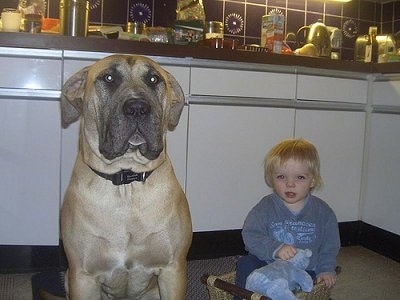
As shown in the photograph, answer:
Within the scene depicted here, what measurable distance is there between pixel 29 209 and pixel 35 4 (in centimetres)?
114

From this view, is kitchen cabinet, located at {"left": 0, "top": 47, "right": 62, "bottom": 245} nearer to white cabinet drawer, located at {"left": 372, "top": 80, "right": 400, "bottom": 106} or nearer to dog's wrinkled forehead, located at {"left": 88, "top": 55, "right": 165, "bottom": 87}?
dog's wrinkled forehead, located at {"left": 88, "top": 55, "right": 165, "bottom": 87}

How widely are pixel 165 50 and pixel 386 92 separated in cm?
115

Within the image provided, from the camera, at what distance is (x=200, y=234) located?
251cm

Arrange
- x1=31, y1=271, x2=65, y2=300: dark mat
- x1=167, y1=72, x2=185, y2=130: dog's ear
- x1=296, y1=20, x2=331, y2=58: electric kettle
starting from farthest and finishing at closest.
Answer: x1=296, y1=20, x2=331, y2=58: electric kettle
x1=31, y1=271, x2=65, y2=300: dark mat
x1=167, y1=72, x2=185, y2=130: dog's ear

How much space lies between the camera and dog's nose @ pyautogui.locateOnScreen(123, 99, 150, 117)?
138cm

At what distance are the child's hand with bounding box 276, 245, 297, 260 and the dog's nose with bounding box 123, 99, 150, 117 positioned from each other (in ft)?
1.88

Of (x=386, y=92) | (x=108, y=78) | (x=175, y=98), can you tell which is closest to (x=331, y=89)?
(x=386, y=92)

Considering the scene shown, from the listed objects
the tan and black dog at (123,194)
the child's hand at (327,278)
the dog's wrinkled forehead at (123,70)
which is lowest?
the child's hand at (327,278)

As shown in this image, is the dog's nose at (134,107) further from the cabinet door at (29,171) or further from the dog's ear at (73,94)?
the cabinet door at (29,171)

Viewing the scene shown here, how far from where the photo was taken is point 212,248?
2559mm

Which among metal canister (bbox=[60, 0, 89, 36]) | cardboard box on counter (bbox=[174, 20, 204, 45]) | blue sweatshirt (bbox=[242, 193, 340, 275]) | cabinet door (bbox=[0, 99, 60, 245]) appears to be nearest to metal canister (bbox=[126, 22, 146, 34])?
cardboard box on counter (bbox=[174, 20, 204, 45])

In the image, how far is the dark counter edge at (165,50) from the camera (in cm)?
215

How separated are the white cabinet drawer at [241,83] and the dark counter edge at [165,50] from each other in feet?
0.21

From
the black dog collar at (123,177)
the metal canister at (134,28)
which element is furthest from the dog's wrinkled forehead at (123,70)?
the metal canister at (134,28)
